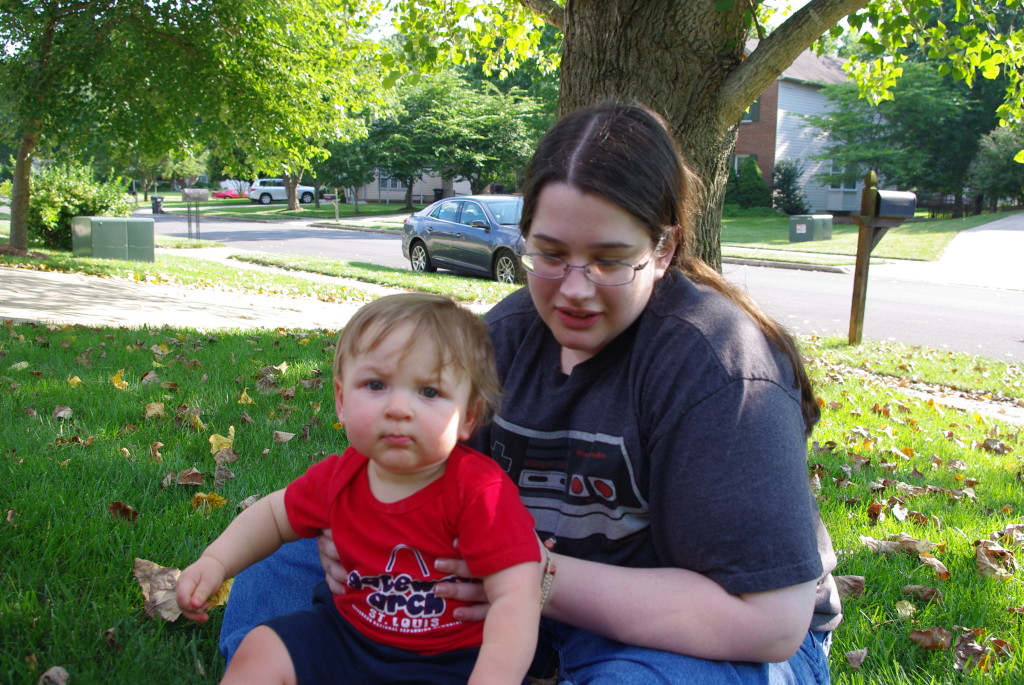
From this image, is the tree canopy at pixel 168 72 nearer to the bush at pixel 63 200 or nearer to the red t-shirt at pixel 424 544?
the bush at pixel 63 200

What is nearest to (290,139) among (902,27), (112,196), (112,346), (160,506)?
(112,196)

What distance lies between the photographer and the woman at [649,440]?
62.7 inches

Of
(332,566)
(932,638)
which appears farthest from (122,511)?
(932,638)

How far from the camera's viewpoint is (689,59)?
450 centimetres

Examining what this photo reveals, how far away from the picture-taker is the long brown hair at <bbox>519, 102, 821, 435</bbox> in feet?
5.86

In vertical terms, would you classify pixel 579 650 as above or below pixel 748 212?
below

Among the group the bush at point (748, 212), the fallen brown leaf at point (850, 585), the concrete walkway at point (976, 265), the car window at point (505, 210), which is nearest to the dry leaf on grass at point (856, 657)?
the fallen brown leaf at point (850, 585)

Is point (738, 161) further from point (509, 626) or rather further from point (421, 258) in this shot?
point (509, 626)

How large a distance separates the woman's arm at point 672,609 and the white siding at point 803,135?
128 feet

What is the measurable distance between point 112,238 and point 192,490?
1392 cm

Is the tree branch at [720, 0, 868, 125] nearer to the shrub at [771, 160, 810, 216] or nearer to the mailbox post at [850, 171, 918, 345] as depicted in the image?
the mailbox post at [850, 171, 918, 345]

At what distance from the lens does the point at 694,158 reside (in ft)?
15.1

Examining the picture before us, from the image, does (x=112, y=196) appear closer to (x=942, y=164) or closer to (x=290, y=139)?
(x=290, y=139)

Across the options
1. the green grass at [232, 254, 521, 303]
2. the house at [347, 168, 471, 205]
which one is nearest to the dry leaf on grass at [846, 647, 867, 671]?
the green grass at [232, 254, 521, 303]
